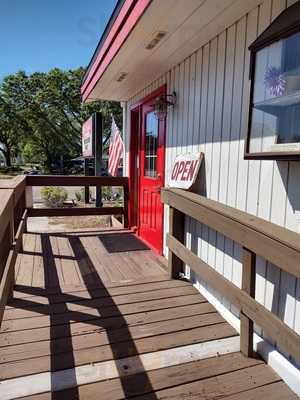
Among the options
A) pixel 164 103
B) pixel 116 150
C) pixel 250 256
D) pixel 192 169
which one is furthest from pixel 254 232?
pixel 116 150

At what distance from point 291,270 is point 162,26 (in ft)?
6.11

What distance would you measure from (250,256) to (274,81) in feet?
3.11

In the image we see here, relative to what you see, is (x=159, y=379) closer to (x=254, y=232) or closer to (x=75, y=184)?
(x=254, y=232)

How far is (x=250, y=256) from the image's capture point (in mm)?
→ 1770

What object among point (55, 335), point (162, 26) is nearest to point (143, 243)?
point (55, 335)

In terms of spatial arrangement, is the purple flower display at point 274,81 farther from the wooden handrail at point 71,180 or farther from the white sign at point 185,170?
the wooden handrail at point 71,180

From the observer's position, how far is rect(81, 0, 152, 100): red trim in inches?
82.6

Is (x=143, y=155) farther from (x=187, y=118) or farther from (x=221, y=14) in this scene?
(x=221, y=14)

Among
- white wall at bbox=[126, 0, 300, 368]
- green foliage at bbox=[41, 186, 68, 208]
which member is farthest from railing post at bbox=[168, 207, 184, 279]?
green foliage at bbox=[41, 186, 68, 208]

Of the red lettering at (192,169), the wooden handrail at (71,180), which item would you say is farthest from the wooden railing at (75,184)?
the red lettering at (192,169)

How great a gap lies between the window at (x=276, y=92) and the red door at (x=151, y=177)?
1.86 m

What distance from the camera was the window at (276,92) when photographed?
154 centimetres

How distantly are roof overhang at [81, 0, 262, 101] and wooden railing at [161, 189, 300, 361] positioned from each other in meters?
1.25

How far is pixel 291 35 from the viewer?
152cm
